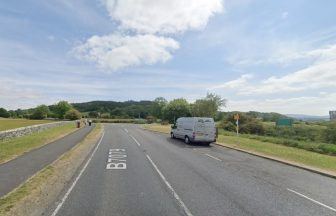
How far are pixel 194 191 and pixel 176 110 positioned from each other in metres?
107

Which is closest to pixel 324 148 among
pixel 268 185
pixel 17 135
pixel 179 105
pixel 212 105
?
pixel 268 185

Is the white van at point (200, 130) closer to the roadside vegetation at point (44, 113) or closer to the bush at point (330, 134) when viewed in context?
the bush at point (330, 134)

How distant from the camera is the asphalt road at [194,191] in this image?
330 inches

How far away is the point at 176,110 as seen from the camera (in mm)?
116938

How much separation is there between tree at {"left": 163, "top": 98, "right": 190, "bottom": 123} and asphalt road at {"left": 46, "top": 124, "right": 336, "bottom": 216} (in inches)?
3819

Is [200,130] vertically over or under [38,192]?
over

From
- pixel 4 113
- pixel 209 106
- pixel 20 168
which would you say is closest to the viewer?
pixel 20 168

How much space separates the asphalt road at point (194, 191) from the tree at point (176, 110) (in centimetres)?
9701

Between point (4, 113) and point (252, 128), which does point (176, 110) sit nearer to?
point (252, 128)

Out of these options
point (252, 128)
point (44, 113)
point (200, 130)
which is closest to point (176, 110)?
point (252, 128)

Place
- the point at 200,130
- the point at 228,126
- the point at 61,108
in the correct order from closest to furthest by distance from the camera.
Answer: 1. the point at 200,130
2. the point at 228,126
3. the point at 61,108

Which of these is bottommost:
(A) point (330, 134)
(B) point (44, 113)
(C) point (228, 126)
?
(A) point (330, 134)

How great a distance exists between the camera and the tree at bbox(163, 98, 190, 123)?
376 ft

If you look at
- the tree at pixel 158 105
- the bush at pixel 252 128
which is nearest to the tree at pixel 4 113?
the tree at pixel 158 105
